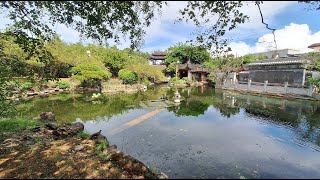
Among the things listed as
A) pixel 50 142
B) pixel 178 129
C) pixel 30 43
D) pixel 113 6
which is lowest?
pixel 178 129

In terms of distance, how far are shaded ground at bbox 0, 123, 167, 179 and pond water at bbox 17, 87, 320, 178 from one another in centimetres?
165

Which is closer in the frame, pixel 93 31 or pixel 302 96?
pixel 93 31

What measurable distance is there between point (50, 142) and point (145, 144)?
3.54 meters

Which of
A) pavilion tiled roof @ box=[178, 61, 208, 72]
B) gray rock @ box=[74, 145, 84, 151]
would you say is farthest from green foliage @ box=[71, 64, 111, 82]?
gray rock @ box=[74, 145, 84, 151]

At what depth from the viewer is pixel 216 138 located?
1026 centimetres

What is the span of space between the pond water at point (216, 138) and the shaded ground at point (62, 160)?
65.0 inches

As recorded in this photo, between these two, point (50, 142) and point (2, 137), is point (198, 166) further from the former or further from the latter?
point (2, 137)

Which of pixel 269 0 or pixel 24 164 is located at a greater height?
pixel 269 0

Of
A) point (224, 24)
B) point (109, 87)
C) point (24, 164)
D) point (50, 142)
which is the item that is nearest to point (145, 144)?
point (50, 142)

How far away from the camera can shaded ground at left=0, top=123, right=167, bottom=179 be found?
4.96 metres

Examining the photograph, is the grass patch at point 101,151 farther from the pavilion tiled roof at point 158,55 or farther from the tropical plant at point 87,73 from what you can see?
the pavilion tiled roof at point 158,55

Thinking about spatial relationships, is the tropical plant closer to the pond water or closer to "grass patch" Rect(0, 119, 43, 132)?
the pond water

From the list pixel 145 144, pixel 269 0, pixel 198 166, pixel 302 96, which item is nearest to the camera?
pixel 269 0

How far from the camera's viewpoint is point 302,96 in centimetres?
2230
